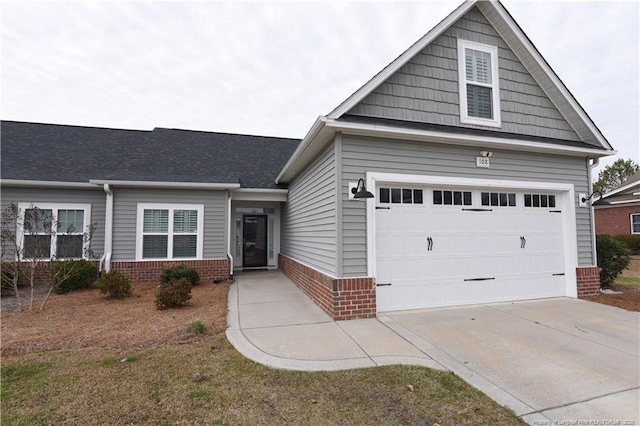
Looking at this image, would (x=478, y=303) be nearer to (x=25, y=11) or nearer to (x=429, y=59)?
(x=429, y=59)

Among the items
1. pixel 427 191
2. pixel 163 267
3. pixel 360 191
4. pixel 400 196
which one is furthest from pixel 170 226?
pixel 427 191

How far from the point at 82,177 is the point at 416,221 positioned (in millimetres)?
10074

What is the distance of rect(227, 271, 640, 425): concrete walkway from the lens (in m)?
3.04

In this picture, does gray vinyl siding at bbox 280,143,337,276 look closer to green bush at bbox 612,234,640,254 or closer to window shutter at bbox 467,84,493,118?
window shutter at bbox 467,84,493,118

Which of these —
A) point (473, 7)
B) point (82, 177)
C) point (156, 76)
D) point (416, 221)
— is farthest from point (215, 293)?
point (156, 76)

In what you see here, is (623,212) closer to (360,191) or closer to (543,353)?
(543,353)

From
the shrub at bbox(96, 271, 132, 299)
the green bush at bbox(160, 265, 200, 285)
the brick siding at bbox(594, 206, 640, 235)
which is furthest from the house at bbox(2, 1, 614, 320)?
the brick siding at bbox(594, 206, 640, 235)

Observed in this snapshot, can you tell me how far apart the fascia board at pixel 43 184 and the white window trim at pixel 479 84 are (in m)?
10.5

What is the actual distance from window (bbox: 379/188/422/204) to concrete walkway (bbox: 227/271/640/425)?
2.14 m

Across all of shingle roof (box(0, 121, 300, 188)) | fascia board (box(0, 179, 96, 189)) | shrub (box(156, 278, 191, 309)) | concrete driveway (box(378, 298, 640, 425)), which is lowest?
concrete driveway (box(378, 298, 640, 425))

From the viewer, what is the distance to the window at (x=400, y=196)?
19.9 ft

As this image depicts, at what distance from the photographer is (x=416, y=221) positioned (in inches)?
246

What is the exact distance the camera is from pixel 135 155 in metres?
11.5

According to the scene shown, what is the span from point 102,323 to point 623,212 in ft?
89.7
